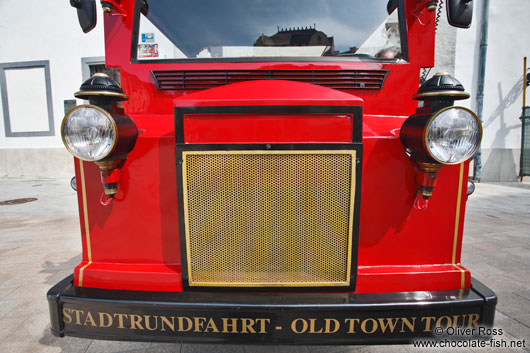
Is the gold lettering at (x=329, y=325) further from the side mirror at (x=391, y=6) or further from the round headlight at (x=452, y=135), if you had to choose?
the side mirror at (x=391, y=6)

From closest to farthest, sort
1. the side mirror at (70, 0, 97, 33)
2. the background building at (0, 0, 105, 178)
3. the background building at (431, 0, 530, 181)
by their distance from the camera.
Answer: the side mirror at (70, 0, 97, 33)
the background building at (431, 0, 530, 181)
the background building at (0, 0, 105, 178)

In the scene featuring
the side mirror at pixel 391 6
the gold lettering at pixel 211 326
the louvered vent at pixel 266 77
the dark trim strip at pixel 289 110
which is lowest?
the gold lettering at pixel 211 326

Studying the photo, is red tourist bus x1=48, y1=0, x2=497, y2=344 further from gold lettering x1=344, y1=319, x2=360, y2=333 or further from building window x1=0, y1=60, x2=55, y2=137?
building window x1=0, y1=60, x2=55, y2=137

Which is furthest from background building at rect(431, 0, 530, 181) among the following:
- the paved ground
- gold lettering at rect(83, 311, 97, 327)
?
gold lettering at rect(83, 311, 97, 327)

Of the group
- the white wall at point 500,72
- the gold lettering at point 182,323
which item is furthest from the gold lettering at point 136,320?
the white wall at point 500,72

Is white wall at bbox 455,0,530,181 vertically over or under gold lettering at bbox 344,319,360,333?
over

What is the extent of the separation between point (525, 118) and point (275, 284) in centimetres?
1081

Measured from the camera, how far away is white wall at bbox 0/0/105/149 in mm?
9172

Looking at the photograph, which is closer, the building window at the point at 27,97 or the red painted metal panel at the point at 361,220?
the red painted metal panel at the point at 361,220

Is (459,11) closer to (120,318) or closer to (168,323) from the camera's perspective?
(168,323)

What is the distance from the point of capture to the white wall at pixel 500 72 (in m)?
8.77

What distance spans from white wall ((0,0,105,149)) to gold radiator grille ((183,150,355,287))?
982 centimetres

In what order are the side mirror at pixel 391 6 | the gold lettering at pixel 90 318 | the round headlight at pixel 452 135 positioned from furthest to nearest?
1. the side mirror at pixel 391 6
2. the gold lettering at pixel 90 318
3. the round headlight at pixel 452 135

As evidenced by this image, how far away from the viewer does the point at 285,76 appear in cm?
189
